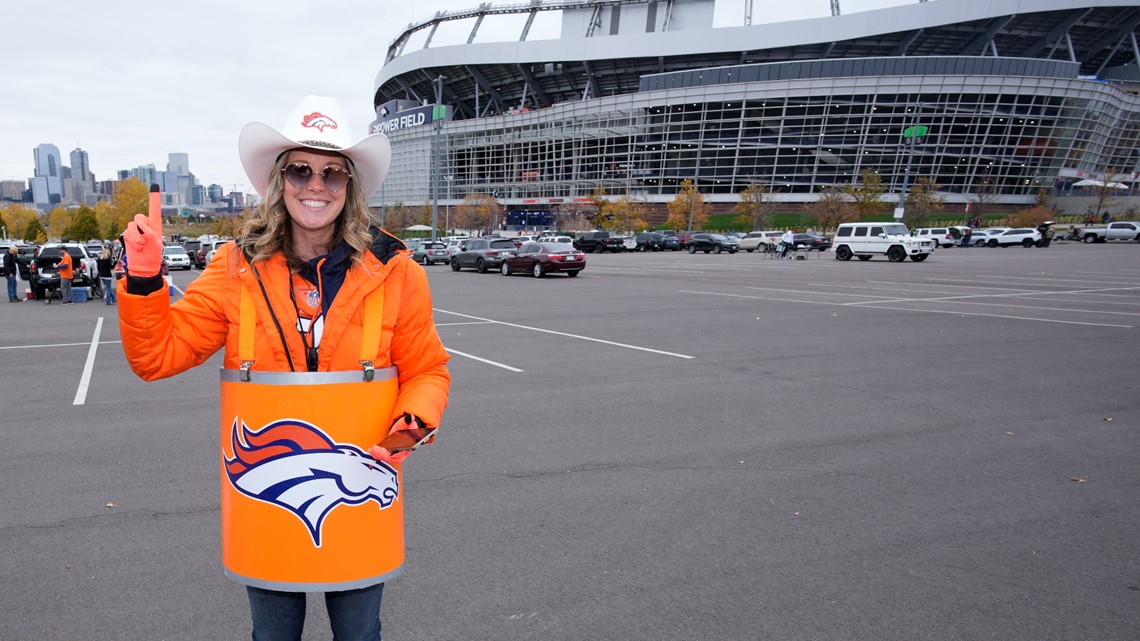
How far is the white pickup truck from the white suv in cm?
3062

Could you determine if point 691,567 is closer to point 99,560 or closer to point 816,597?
point 816,597

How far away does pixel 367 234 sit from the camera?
6.75ft

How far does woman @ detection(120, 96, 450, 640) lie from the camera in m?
1.80

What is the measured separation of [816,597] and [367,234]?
2.76 metres

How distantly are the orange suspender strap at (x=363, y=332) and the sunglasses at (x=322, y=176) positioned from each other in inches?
13.8

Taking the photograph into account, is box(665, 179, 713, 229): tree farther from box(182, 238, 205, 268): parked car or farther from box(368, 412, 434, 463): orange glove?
box(368, 412, 434, 463): orange glove

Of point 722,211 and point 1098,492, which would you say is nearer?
point 1098,492

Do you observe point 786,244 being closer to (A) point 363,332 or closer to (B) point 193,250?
(B) point 193,250

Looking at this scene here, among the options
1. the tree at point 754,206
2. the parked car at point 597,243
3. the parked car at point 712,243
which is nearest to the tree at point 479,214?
the tree at point 754,206

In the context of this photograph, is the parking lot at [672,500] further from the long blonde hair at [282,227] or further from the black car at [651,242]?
the black car at [651,242]

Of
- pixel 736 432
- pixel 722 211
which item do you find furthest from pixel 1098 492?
pixel 722 211

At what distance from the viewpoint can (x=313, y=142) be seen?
200 centimetres

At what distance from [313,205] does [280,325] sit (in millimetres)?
385

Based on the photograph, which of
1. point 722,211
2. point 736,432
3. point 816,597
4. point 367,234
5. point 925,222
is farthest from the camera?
point 722,211
